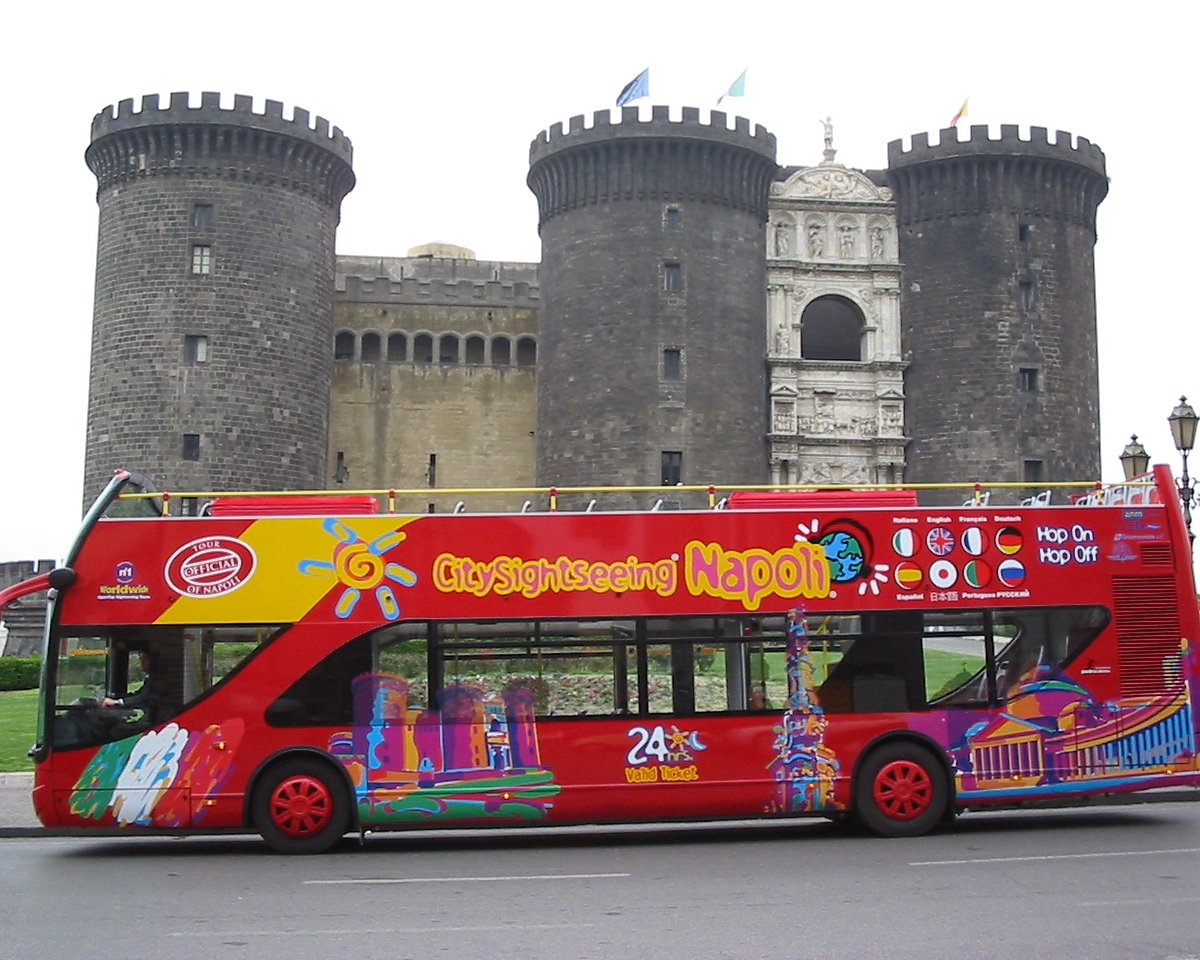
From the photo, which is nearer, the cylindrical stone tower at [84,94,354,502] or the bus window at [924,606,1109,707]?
the bus window at [924,606,1109,707]

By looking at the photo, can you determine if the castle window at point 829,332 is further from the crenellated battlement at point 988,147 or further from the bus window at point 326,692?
the bus window at point 326,692

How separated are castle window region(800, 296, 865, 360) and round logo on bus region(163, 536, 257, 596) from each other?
33.2 meters

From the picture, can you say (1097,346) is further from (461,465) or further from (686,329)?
(461,465)

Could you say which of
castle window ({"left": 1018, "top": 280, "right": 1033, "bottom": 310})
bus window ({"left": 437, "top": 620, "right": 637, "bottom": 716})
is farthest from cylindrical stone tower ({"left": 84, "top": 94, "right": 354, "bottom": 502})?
bus window ({"left": 437, "top": 620, "right": 637, "bottom": 716})

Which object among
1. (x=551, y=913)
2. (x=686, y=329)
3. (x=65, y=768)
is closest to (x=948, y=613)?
(x=551, y=913)

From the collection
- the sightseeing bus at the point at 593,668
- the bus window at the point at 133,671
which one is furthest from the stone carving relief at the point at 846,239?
the bus window at the point at 133,671

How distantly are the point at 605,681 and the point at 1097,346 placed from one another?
34.4 meters

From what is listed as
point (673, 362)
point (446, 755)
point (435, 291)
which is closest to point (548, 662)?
point (446, 755)

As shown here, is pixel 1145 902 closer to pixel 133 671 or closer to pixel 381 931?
pixel 381 931

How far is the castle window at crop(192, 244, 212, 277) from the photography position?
3947cm

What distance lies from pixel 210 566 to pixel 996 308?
108ft

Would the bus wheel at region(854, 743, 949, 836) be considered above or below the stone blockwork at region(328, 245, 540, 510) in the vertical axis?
below

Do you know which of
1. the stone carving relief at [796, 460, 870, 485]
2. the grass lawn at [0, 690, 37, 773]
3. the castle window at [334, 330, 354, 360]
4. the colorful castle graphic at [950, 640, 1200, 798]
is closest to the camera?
the colorful castle graphic at [950, 640, 1200, 798]

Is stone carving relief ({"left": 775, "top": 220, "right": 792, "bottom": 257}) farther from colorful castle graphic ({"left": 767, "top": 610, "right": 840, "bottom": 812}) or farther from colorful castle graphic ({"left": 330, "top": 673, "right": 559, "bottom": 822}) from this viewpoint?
colorful castle graphic ({"left": 330, "top": 673, "right": 559, "bottom": 822})
